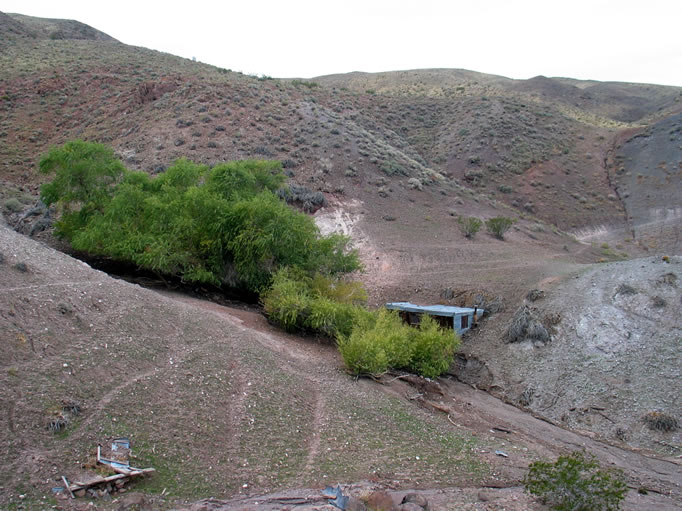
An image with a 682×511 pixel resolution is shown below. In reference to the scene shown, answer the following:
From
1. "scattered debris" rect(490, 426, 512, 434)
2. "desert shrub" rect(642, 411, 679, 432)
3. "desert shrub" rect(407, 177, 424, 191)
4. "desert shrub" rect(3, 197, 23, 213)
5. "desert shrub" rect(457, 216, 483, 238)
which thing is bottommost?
"desert shrub" rect(642, 411, 679, 432)

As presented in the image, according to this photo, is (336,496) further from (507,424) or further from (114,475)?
(507,424)

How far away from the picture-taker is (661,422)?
45.7 feet

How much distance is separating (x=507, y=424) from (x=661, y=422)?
433 centimetres

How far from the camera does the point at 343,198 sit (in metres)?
35.8

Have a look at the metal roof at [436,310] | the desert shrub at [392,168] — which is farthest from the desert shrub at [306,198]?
the metal roof at [436,310]

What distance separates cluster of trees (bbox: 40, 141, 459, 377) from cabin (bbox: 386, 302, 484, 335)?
1303 mm

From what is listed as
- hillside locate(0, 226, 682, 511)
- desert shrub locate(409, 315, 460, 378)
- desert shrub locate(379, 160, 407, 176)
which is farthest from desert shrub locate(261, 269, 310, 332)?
desert shrub locate(379, 160, 407, 176)

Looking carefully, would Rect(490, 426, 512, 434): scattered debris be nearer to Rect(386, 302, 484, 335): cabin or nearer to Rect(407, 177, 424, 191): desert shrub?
Rect(386, 302, 484, 335): cabin

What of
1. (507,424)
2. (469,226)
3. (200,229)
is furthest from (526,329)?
(469,226)

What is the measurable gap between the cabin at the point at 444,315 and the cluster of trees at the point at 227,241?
130cm

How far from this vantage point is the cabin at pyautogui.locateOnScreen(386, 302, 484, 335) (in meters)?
20.6

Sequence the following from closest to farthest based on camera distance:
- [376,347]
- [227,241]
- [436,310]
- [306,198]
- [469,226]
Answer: [376,347]
[227,241]
[436,310]
[469,226]
[306,198]

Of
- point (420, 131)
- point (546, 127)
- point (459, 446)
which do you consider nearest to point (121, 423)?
point (459, 446)

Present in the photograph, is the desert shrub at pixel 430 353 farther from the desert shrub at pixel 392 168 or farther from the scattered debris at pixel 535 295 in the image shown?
the desert shrub at pixel 392 168
